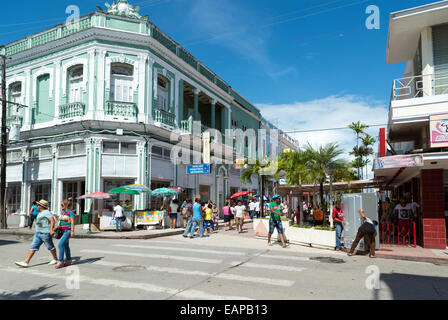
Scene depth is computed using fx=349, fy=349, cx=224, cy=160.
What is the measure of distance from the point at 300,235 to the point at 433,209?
15.5 ft

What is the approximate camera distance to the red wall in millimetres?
12125

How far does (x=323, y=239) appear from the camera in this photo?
12398 millimetres

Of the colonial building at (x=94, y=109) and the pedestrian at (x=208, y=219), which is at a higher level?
the colonial building at (x=94, y=109)

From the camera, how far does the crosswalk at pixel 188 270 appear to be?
650 cm

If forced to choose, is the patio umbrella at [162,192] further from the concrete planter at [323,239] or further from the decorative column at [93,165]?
the concrete planter at [323,239]

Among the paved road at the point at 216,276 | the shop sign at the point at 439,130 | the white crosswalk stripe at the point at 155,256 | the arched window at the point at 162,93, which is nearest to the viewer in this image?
the paved road at the point at 216,276

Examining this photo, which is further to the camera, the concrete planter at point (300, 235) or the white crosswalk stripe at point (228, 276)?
the concrete planter at point (300, 235)

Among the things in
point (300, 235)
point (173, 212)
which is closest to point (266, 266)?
point (300, 235)

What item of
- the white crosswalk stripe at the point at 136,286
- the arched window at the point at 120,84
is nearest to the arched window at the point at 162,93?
the arched window at the point at 120,84

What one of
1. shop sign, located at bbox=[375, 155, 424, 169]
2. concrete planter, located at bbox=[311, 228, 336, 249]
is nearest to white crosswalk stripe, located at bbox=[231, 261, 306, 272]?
concrete planter, located at bbox=[311, 228, 336, 249]

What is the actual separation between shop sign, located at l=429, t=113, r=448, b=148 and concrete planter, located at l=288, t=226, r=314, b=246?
513 centimetres

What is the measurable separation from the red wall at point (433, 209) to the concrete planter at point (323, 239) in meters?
3.21

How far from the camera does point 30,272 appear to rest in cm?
792

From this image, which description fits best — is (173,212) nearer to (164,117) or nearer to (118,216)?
(118,216)
